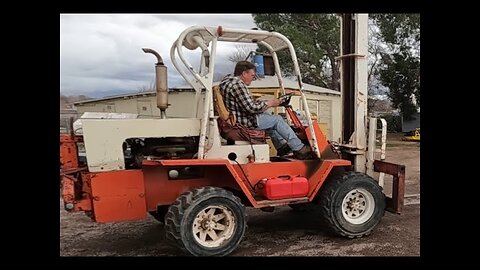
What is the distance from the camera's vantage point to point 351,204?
207 inches

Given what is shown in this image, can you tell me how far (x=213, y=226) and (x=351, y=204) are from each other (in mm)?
1742

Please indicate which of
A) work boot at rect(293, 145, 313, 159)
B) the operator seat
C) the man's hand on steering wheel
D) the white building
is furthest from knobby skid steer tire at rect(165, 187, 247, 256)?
the white building

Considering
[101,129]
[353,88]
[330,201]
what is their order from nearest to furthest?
[101,129] < [330,201] < [353,88]

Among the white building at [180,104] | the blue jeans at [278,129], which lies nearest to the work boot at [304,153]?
the blue jeans at [278,129]

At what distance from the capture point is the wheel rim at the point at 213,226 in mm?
4535

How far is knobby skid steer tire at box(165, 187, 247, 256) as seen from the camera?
4.41m

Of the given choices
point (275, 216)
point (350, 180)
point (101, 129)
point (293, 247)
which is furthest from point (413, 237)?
point (101, 129)

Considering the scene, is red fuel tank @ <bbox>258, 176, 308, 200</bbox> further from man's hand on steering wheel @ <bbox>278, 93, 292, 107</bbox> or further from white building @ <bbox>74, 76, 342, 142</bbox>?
white building @ <bbox>74, 76, 342, 142</bbox>

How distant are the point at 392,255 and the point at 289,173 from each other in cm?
143

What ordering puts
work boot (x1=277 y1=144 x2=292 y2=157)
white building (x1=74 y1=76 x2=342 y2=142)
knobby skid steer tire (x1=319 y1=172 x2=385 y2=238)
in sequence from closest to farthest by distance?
knobby skid steer tire (x1=319 y1=172 x2=385 y2=238) → work boot (x1=277 y1=144 x2=292 y2=157) → white building (x1=74 y1=76 x2=342 y2=142)

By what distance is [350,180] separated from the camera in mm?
5180

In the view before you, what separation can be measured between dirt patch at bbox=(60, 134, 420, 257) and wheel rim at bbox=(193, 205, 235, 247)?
1.09ft

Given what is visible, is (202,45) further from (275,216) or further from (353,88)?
(275,216)

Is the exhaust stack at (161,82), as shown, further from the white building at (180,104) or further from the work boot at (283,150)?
the white building at (180,104)
